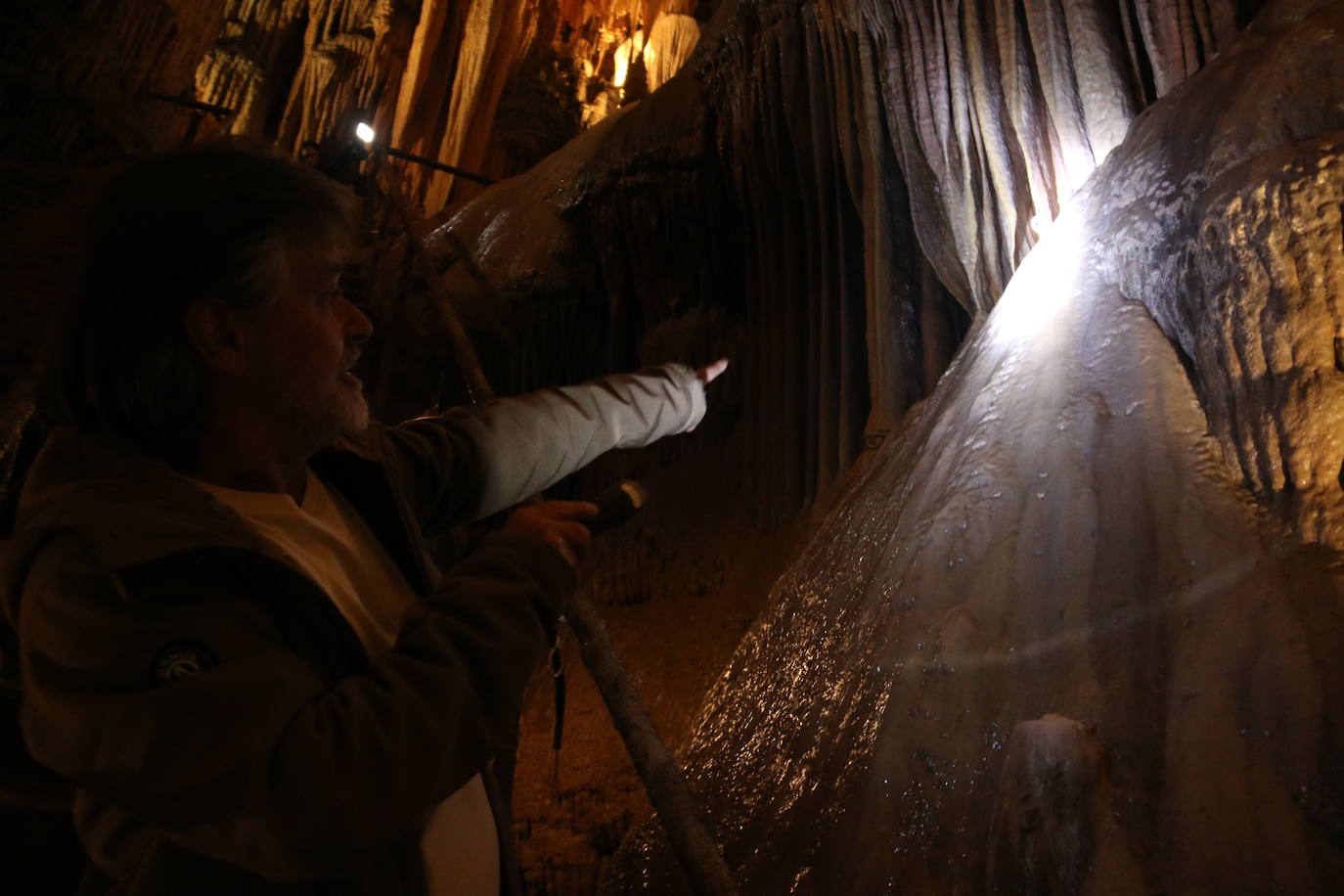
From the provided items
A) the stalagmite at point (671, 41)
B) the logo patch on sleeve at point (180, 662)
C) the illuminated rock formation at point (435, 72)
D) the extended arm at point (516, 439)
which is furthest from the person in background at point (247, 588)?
the stalagmite at point (671, 41)

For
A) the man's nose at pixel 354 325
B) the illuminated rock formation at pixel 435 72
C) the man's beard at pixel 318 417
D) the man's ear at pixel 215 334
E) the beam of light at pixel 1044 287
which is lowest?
the man's beard at pixel 318 417

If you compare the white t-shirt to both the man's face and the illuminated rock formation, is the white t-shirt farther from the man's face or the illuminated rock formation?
the illuminated rock formation

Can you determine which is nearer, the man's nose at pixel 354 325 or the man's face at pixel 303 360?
the man's face at pixel 303 360

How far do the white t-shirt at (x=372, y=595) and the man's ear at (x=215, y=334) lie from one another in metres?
0.13

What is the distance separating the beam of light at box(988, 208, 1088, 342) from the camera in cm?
227

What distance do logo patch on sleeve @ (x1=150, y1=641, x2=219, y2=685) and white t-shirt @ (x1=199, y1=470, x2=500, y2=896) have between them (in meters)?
0.17

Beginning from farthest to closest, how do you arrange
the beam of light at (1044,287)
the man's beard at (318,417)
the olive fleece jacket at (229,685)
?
1. the beam of light at (1044,287)
2. the man's beard at (318,417)
3. the olive fleece jacket at (229,685)

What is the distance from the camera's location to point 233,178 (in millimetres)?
996

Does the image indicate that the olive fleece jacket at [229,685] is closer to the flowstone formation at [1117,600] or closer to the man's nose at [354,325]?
the man's nose at [354,325]

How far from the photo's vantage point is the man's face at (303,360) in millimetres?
1027

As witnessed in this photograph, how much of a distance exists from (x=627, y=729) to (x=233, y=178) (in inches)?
44.8

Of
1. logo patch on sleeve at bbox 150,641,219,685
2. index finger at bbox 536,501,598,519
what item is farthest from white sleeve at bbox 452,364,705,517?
logo patch on sleeve at bbox 150,641,219,685

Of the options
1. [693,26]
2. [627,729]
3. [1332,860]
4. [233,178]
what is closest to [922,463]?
[627,729]

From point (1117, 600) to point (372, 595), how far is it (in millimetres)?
1197
